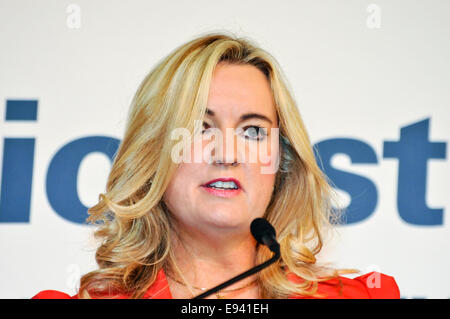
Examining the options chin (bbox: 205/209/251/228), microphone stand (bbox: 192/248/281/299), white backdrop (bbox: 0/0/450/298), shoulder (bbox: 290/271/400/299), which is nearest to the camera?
microphone stand (bbox: 192/248/281/299)

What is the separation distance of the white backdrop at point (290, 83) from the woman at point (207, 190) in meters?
0.53

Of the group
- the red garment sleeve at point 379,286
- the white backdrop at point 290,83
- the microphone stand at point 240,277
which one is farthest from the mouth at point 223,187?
the white backdrop at point 290,83

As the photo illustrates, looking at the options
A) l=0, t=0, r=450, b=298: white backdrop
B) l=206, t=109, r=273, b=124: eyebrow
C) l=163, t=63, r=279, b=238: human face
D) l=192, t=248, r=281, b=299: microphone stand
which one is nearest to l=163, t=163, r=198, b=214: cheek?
l=163, t=63, r=279, b=238: human face

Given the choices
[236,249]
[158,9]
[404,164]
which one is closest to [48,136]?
[158,9]

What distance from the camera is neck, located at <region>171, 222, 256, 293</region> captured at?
1.28 m

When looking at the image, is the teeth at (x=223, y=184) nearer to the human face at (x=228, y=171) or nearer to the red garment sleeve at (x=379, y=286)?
the human face at (x=228, y=171)

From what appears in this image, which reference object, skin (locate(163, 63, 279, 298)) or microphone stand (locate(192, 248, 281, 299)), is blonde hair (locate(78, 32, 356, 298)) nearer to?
skin (locate(163, 63, 279, 298))

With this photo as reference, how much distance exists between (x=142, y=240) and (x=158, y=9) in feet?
3.15

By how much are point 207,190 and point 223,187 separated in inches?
1.5

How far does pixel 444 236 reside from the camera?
1930 mm

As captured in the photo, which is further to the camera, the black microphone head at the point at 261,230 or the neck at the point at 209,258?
the neck at the point at 209,258

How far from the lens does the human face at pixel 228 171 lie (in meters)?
1.20

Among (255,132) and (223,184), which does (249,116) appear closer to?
(255,132)

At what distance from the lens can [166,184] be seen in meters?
1.26
